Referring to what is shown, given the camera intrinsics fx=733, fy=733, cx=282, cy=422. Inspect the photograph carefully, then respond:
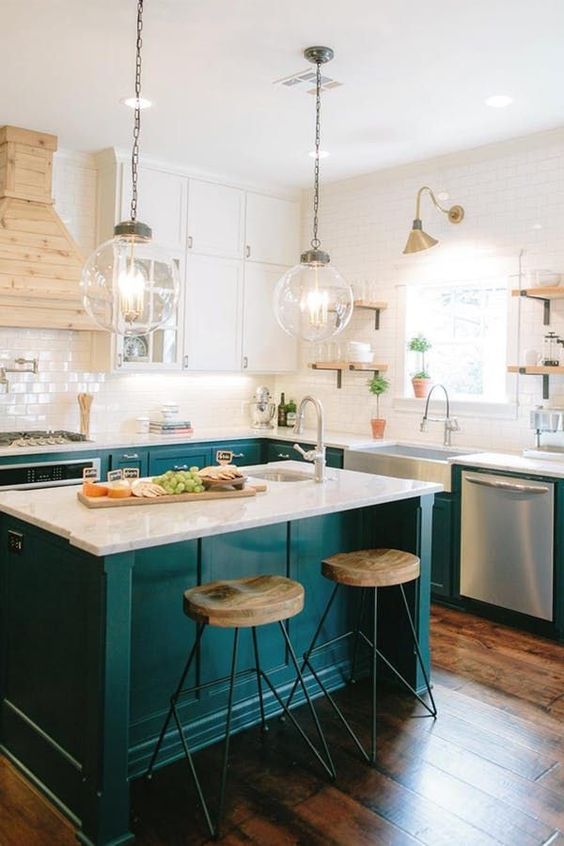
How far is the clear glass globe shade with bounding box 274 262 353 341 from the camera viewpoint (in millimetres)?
3197

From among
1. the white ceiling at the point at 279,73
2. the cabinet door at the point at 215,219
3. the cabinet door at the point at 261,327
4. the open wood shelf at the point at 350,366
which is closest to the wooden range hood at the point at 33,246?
the white ceiling at the point at 279,73

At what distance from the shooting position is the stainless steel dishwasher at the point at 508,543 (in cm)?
411

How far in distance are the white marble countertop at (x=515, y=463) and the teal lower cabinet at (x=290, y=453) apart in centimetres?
97

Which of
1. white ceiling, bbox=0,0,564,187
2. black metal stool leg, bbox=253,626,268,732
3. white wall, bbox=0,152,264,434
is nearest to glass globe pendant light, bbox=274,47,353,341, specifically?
white ceiling, bbox=0,0,564,187

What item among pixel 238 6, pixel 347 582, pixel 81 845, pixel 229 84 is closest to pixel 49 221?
pixel 229 84

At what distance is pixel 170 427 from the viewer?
5496 millimetres

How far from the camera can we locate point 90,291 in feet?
8.79

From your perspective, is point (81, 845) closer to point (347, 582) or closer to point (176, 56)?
point (347, 582)

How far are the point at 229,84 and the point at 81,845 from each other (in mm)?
3653

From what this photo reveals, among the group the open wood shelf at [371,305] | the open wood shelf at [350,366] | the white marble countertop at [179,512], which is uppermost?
the open wood shelf at [371,305]

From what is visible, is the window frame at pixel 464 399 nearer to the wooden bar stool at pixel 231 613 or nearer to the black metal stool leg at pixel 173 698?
the wooden bar stool at pixel 231 613

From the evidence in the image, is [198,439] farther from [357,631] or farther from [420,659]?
[420,659]

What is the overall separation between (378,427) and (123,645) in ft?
11.8

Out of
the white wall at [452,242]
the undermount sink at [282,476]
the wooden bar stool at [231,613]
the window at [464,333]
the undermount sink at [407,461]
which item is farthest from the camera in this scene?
the window at [464,333]
